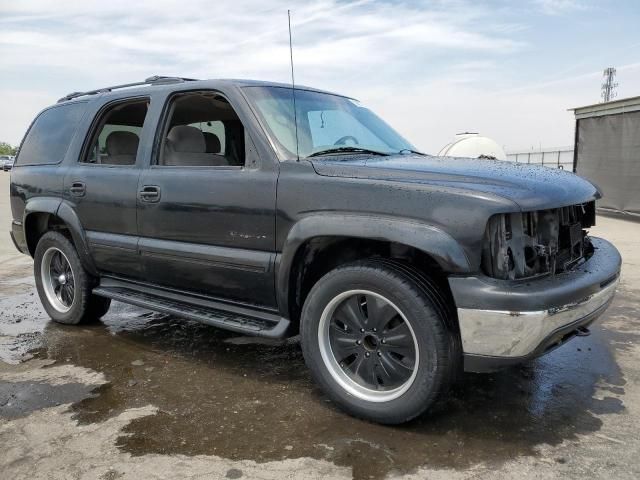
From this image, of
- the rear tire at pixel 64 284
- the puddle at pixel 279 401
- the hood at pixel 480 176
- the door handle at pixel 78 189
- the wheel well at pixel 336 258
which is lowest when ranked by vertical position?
the puddle at pixel 279 401

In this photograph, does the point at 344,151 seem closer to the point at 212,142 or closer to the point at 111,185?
the point at 212,142

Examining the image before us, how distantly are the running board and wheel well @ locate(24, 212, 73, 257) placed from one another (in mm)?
807

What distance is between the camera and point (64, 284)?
496 cm

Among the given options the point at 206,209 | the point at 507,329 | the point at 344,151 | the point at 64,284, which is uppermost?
the point at 344,151

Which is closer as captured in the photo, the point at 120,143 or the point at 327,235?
the point at 327,235

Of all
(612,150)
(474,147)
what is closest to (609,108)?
(612,150)

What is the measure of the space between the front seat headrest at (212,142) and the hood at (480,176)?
4.16 ft

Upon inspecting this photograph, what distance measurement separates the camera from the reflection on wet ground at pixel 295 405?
270 centimetres

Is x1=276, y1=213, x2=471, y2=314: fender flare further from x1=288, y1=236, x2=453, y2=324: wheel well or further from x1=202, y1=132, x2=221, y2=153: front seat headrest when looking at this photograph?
x1=202, y1=132, x2=221, y2=153: front seat headrest

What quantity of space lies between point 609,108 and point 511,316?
13.7 meters

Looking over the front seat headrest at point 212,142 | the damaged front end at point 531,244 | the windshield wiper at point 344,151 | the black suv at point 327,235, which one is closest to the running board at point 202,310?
the black suv at point 327,235

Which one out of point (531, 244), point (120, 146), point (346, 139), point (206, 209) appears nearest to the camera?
point (531, 244)

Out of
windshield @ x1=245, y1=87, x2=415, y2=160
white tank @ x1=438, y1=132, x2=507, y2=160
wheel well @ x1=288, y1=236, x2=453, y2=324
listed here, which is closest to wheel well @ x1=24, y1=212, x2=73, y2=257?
windshield @ x1=245, y1=87, x2=415, y2=160

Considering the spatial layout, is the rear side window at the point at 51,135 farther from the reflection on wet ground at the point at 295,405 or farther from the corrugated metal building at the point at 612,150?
the corrugated metal building at the point at 612,150
